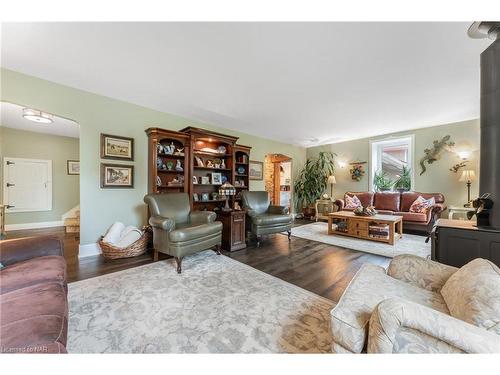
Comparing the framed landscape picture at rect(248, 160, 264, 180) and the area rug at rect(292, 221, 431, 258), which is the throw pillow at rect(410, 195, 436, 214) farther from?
the framed landscape picture at rect(248, 160, 264, 180)

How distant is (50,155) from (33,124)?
0.97 metres

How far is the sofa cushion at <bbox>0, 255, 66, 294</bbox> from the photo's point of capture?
120cm

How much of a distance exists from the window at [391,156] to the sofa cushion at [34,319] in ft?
21.1

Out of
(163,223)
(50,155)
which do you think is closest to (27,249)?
(163,223)

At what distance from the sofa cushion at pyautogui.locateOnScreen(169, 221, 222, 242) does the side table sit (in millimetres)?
3992

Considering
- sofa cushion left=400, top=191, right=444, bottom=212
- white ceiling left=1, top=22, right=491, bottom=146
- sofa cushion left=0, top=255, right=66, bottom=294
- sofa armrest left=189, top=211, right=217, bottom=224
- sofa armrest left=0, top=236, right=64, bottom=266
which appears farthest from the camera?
sofa cushion left=400, top=191, right=444, bottom=212

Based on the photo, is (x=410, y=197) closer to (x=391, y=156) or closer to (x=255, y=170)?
(x=391, y=156)

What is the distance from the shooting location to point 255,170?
543cm

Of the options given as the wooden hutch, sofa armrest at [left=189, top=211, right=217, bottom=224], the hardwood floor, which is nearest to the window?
the hardwood floor

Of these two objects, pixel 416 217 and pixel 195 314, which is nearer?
pixel 195 314

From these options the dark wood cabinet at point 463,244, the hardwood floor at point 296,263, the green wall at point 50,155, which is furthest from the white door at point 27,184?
the dark wood cabinet at point 463,244

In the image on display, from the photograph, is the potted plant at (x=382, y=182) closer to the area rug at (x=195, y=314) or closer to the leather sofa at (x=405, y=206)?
the leather sofa at (x=405, y=206)

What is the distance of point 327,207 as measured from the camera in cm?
616

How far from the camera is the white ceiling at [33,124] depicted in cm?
360
